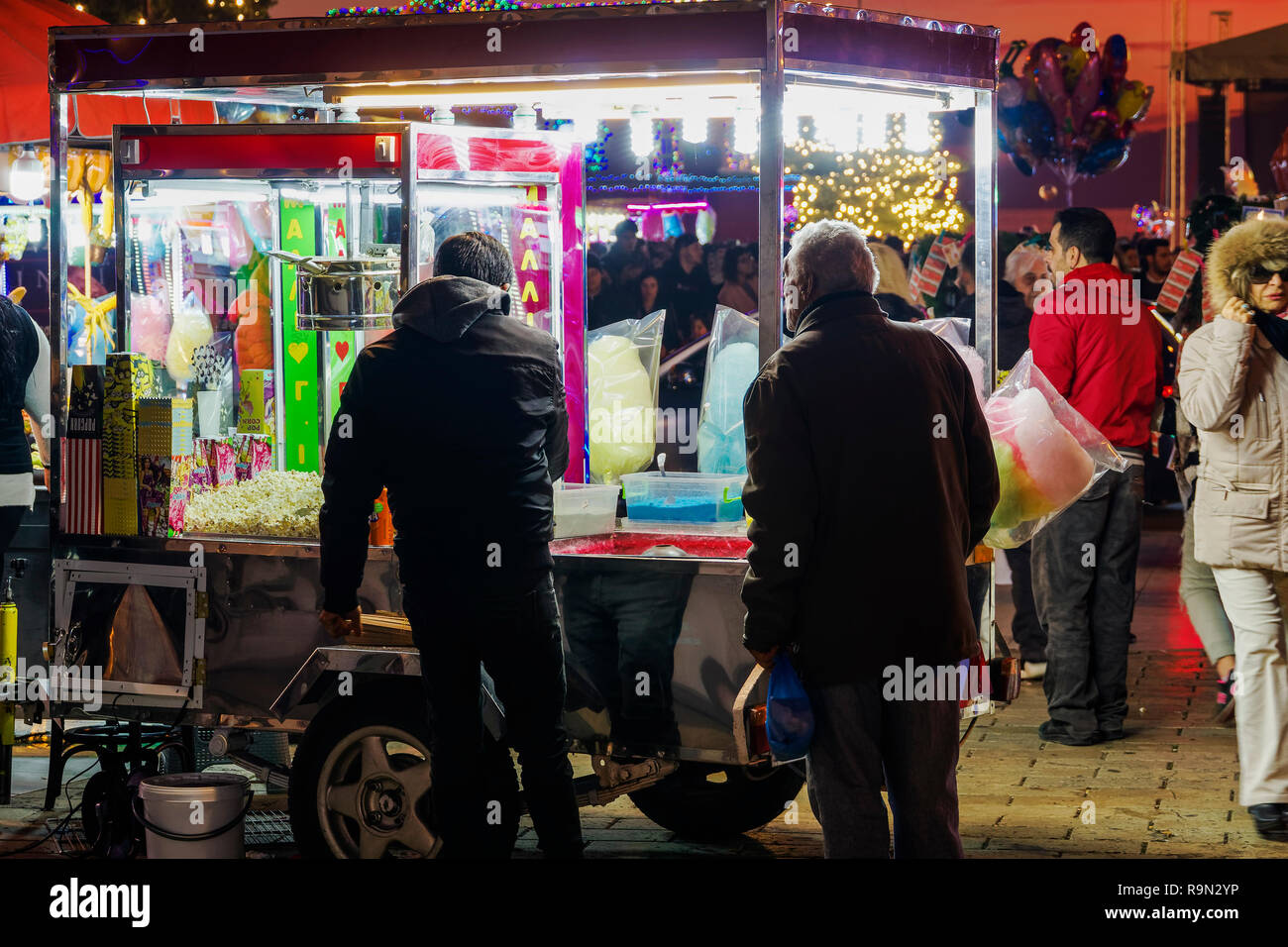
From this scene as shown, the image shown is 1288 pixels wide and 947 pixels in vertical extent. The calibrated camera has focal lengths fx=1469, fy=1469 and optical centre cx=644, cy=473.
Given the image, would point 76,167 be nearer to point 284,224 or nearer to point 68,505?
point 284,224

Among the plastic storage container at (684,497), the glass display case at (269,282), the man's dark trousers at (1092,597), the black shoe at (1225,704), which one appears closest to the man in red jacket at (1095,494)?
the man's dark trousers at (1092,597)

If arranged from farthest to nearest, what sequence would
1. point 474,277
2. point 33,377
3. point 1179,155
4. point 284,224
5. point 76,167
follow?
point 1179,155 → point 76,167 → point 33,377 → point 284,224 → point 474,277

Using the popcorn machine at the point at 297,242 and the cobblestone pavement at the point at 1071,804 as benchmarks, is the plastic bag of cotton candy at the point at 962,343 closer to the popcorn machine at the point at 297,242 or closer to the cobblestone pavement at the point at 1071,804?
the popcorn machine at the point at 297,242

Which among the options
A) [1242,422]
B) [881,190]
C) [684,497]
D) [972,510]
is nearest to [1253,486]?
[1242,422]

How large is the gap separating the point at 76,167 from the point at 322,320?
272cm

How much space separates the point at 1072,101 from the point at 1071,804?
10.8m

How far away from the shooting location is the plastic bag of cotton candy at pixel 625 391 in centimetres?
561

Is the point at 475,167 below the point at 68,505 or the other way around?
the other way around

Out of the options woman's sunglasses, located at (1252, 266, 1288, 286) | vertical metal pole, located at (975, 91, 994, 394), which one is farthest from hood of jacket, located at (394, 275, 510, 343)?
woman's sunglasses, located at (1252, 266, 1288, 286)

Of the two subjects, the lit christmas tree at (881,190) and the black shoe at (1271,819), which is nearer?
the black shoe at (1271,819)

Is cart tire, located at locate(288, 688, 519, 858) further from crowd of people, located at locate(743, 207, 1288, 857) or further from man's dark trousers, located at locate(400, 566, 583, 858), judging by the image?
crowd of people, located at locate(743, 207, 1288, 857)

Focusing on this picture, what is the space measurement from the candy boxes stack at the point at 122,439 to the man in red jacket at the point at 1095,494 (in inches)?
160

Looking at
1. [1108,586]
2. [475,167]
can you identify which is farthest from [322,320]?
[1108,586]
